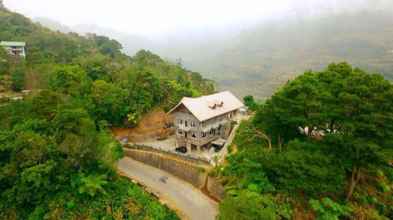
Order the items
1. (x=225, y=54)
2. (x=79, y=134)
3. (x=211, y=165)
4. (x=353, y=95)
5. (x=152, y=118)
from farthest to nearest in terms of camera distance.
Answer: (x=225, y=54)
(x=152, y=118)
(x=211, y=165)
(x=79, y=134)
(x=353, y=95)

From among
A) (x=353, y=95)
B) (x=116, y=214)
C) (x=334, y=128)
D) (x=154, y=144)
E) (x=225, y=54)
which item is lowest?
(x=116, y=214)

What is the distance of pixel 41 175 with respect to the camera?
15.5 meters

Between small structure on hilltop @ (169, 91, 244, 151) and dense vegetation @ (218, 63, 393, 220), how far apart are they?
7983 mm

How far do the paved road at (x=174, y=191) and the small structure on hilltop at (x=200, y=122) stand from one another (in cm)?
546

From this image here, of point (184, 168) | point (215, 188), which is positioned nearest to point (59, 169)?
point (184, 168)

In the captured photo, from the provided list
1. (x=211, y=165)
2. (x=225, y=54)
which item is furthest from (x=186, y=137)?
(x=225, y=54)

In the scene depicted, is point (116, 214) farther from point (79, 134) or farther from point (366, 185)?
point (366, 185)

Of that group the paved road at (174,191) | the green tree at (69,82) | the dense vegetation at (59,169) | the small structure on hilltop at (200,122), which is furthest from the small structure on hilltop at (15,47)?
the small structure on hilltop at (200,122)

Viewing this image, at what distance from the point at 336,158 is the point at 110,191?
16725 millimetres

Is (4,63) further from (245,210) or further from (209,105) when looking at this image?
(245,210)

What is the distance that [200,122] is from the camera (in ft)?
85.2

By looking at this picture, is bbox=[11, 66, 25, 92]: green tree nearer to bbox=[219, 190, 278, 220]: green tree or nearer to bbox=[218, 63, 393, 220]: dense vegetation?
bbox=[218, 63, 393, 220]: dense vegetation

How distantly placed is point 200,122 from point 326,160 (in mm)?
13836

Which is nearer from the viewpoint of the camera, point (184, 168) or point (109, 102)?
point (184, 168)
